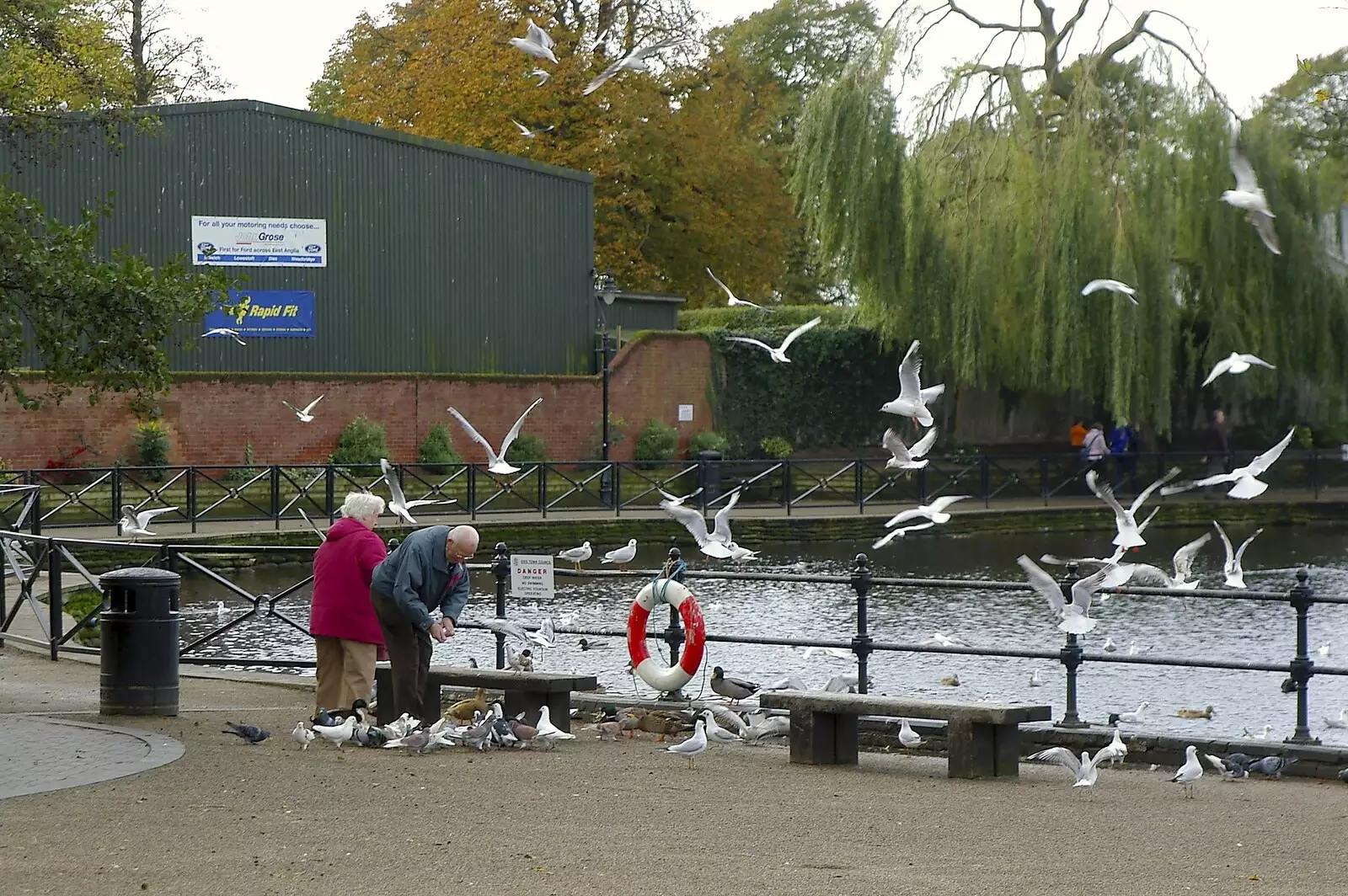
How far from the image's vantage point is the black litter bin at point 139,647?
35.8 feet

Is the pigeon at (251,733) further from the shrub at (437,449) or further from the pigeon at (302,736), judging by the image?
the shrub at (437,449)

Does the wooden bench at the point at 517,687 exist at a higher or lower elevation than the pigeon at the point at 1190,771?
higher

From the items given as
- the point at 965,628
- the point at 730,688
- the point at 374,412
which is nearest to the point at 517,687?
the point at 730,688

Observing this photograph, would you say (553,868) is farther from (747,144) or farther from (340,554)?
(747,144)

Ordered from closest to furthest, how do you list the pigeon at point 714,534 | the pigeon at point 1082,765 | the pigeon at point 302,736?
1. the pigeon at point 1082,765
2. the pigeon at point 302,736
3. the pigeon at point 714,534

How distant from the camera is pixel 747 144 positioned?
4975 cm

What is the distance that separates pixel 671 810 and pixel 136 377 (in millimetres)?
5655

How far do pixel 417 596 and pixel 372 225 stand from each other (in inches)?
1075

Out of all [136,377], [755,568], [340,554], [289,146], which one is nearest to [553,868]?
[340,554]

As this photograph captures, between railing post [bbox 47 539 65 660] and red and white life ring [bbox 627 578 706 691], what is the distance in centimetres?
492

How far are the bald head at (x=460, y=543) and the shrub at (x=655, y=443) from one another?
2755cm

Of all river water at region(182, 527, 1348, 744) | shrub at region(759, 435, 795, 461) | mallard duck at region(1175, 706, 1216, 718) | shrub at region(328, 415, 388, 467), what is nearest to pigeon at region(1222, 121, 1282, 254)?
river water at region(182, 527, 1348, 744)

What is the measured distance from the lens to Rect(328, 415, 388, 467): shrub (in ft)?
111

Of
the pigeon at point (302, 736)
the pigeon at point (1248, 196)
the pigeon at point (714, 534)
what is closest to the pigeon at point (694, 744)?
the pigeon at point (302, 736)
